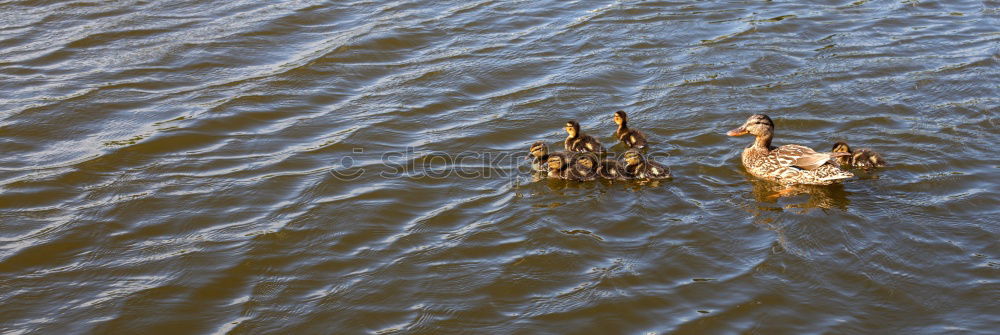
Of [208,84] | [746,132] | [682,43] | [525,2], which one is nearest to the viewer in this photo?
[746,132]

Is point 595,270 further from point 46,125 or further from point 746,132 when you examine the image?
point 46,125

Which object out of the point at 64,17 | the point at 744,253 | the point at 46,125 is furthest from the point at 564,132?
the point at 64,17

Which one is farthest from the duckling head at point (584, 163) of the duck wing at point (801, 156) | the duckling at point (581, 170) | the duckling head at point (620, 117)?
the duck wing at point (801, 156)

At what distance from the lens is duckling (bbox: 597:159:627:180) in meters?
5.75

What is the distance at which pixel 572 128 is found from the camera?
6078 millimetres

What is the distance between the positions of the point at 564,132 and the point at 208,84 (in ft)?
8.82

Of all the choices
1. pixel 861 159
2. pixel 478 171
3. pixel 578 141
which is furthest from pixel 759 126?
pixel 478 171

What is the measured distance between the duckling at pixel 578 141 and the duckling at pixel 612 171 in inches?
11.0

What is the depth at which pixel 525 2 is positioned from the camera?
9.25m

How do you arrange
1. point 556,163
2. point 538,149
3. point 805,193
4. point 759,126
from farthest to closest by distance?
point 759,126 → point 538,149 → point 556,163 → point 805,193

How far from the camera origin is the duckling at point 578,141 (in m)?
6.07

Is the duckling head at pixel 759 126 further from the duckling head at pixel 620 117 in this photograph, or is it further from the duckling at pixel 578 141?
the duckling at pixel 578 141

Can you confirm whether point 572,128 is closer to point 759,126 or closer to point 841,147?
point 759,126

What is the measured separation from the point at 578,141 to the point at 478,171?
705 millimetres
